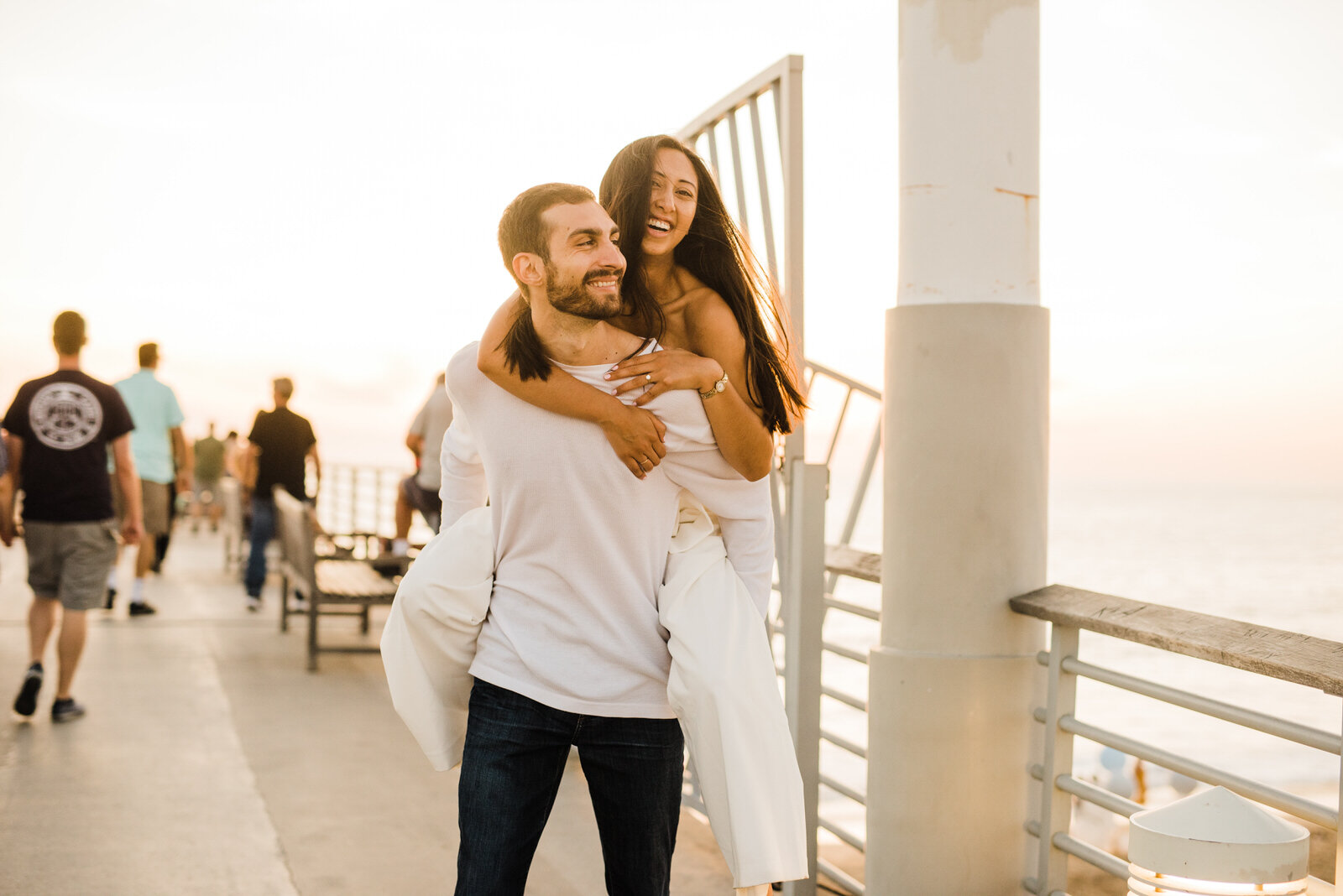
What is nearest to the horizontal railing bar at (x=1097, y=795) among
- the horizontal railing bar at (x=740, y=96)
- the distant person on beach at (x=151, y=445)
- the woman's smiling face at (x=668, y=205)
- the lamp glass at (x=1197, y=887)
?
the lamp glass at (x=1197, y=887)

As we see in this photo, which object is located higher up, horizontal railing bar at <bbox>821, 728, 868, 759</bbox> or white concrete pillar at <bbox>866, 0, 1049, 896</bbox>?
white concrete pillar at <bbox>866, 0, 1049, 896</bbox>

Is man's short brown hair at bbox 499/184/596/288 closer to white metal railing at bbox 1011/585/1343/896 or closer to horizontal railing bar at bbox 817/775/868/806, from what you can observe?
white metal railing at bbox 1011/585/1343/896

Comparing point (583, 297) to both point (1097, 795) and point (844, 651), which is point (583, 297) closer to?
point (1097, 795)

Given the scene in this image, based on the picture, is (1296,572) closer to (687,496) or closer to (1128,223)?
(1128,223)

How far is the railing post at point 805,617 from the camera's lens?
3363 millimetres

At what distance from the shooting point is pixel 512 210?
1.98 metres

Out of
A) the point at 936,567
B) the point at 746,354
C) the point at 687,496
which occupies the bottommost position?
the point at 936,567

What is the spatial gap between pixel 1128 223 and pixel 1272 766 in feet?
63.0

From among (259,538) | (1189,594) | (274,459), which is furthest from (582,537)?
(1189,594)

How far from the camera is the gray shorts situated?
5.43m


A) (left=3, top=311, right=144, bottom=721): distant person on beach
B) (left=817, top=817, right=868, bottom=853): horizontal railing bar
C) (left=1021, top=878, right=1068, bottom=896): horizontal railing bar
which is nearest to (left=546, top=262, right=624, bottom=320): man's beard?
(left=1021, top=878, right=1068, bottom=896): horizontal railing bar

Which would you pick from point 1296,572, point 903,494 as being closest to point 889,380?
point 903,494

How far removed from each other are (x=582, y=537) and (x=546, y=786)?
0.44 m

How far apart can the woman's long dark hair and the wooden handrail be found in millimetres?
987
